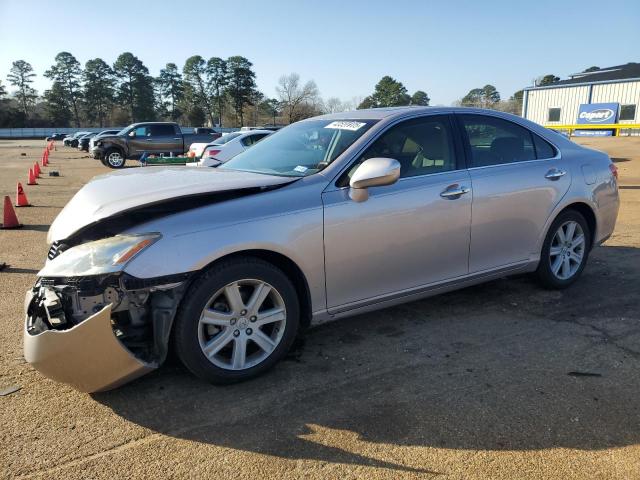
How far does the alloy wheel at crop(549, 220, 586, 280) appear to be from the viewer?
4.59m

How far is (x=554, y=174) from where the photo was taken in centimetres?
438

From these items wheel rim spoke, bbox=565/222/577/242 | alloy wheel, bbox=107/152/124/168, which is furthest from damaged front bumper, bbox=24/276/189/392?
alloy wheel, bbox=107/152/124/168

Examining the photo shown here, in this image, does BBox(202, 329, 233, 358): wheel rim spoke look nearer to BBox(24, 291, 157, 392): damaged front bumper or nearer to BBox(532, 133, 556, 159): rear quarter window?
BBox(24, 291, 157, 392): damaged front bumper

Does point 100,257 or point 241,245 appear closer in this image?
point 100,257

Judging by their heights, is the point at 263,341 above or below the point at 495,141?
below

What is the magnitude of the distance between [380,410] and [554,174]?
283 cm

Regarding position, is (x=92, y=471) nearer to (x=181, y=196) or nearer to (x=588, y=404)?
(x=181, y=196)

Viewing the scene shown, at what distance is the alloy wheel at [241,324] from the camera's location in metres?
2.92

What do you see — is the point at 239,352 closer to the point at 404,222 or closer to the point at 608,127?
the point at 404,222

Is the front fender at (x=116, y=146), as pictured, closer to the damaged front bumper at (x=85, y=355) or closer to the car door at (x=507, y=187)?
the car door at (x=507, y=187)

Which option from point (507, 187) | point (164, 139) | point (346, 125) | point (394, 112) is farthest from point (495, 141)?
point (164, 139)

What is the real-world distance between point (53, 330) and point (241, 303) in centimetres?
102

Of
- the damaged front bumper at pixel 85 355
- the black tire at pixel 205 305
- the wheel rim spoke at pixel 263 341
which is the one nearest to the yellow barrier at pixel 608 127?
the black tire at pixel 205 305

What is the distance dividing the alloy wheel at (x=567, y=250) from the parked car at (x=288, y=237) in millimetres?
37
